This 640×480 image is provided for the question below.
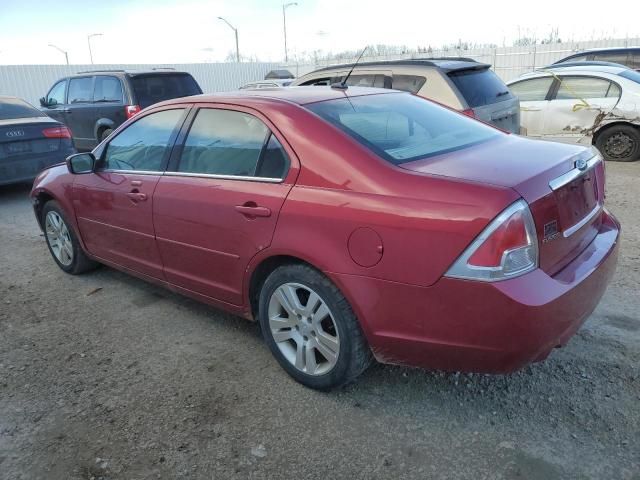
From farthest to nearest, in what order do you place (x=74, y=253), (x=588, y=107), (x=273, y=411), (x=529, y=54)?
(x=529, y=54), (x=588, y=107), (x=74, y=253), (x=273, y=411)

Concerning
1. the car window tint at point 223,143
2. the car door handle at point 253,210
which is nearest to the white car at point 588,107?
the car window tint at point 223,143

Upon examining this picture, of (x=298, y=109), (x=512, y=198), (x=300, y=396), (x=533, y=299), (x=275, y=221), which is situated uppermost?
(x=298, y=109)

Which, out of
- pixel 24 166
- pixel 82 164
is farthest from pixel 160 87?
pixel 82 164

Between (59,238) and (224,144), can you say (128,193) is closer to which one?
(224,144)

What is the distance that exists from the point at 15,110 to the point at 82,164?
537 cm

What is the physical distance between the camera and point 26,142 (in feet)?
26.3

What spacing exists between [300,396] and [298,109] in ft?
5.18

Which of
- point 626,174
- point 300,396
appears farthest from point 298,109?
point 626,174

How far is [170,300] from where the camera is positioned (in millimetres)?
4266

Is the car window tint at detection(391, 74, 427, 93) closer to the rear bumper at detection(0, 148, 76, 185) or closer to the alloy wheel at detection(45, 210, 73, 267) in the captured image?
the alloy wheel at detection(45, 210, 73, 267)

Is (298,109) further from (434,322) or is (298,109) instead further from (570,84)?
(570,84)

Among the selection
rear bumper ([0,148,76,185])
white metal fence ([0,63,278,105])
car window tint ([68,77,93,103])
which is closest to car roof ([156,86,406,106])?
rear bumper ([0,148,76,185])

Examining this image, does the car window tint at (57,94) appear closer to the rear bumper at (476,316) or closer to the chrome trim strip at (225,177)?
the chrome trim strip at (225,177)

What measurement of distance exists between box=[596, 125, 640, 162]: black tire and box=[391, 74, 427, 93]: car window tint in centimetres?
390
